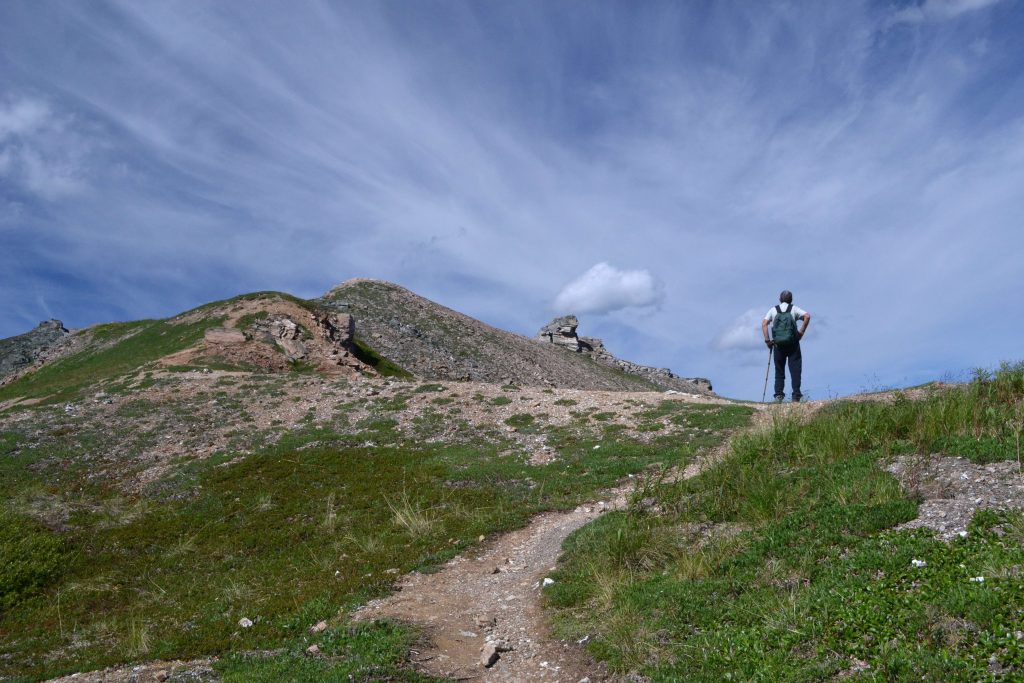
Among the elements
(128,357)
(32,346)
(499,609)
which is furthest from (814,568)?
(32,346)

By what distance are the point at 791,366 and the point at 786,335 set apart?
4.15 feet

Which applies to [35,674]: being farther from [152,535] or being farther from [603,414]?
[603,414]

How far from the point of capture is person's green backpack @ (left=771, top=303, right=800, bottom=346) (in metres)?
18.9

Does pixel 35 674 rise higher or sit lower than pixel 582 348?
lower

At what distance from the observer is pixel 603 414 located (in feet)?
77.0

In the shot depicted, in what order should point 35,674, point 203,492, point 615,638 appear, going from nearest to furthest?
point 615,638
point 35,674
point 203,492

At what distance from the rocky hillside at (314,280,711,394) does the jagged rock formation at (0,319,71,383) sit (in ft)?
96.8

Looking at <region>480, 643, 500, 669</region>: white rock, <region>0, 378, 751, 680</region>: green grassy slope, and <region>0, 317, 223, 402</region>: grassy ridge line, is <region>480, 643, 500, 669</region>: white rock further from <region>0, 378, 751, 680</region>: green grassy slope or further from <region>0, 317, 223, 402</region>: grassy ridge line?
<region>0, 317, 223, 402</region>: grassy ridge line

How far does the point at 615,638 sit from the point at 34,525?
16.1 m

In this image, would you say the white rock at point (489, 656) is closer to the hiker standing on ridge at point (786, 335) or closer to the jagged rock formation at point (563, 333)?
the hiker standing on ridge at point (786, 335)

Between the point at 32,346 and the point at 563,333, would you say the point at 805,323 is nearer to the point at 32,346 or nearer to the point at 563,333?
the point at 563,333

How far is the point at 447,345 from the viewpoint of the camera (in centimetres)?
6284

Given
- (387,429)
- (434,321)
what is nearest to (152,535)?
(387,429)

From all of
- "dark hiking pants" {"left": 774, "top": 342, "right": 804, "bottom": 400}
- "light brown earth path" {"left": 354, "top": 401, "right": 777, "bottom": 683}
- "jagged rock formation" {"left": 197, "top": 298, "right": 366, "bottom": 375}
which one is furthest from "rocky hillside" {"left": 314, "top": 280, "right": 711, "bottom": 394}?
"light brown earth path" {"left": 354, "top": 401, "right": 777, "bottom": 683}
